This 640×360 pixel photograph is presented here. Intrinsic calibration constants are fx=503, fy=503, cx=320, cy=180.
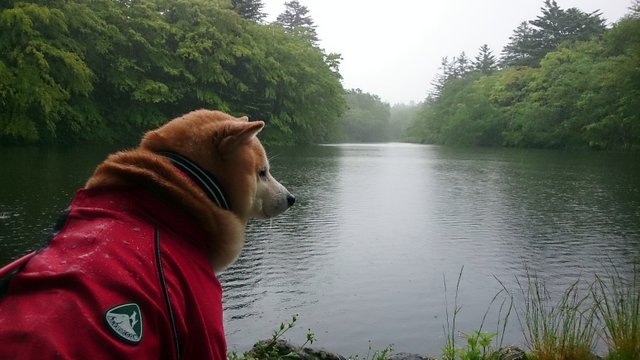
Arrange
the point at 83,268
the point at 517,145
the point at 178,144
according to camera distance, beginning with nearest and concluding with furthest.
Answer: the point at 83,268 → the point at 178,144 → the point at 517,145

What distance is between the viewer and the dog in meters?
1.48

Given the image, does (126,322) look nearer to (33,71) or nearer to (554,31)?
(33,71)

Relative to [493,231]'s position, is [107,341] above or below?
above

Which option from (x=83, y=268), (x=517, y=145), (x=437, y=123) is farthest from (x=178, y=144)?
(x=437, y=123)

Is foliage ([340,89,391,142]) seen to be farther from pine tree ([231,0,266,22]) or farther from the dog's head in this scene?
the dog's head

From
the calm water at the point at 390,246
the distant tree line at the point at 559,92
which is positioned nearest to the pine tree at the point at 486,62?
the distant tree line at the point at 559,92

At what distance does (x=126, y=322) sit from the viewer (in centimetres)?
158

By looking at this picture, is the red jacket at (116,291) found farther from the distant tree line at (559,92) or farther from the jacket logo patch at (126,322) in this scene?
the distant tree line at (559,92)

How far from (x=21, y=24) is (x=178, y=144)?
2799 centimetres

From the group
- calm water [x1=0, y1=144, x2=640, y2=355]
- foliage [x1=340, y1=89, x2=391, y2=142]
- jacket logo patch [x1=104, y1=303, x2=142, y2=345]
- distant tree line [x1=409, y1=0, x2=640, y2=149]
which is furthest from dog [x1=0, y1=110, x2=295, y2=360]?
foliage [x1=340, y1=89, x2=391, y2=142]

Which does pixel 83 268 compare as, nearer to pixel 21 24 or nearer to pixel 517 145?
pixel 21 24

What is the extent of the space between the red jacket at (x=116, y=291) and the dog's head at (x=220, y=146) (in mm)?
393

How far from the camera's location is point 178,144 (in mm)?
2473

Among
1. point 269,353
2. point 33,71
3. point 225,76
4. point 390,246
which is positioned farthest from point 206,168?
point 225,76
